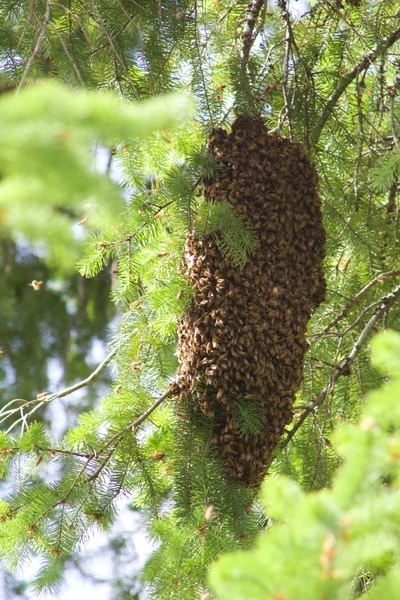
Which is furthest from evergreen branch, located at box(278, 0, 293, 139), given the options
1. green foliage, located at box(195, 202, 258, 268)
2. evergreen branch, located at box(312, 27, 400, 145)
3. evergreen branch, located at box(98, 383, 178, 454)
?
evergreen branch, located at box(98, 383, 178, 454)

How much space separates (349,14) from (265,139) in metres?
0.90

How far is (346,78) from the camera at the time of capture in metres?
2.63

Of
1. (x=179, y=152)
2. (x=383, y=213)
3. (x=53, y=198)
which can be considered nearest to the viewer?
(x=53, y=198)

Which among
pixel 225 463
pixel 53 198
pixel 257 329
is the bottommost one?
pixel 53 198

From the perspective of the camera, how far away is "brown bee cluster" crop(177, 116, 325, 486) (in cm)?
196

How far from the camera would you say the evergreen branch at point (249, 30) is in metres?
2.30

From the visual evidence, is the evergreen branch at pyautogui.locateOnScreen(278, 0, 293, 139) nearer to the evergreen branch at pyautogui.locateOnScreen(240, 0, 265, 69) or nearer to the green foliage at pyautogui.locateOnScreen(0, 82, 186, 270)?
the evergreen branch at pyautogui.locateOnScreen(240, 0, 265, 69)

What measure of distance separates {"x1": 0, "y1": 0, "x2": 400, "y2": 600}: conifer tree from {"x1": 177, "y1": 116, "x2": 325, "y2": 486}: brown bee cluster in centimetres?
2

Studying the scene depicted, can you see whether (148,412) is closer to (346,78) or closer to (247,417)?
(247,417)

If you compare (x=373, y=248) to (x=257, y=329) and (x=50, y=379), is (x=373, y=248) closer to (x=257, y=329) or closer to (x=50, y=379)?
(x=257, y=329)

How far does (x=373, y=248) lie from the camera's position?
261cm

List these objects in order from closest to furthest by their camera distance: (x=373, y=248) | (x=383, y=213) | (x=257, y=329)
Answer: (x=257, y=329) → (x=373, y=248) → (x=383, y=213)

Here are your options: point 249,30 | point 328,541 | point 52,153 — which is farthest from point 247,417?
point 52,153

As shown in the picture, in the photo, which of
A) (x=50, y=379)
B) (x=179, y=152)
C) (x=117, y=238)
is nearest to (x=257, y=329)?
(x=117, y=238)
